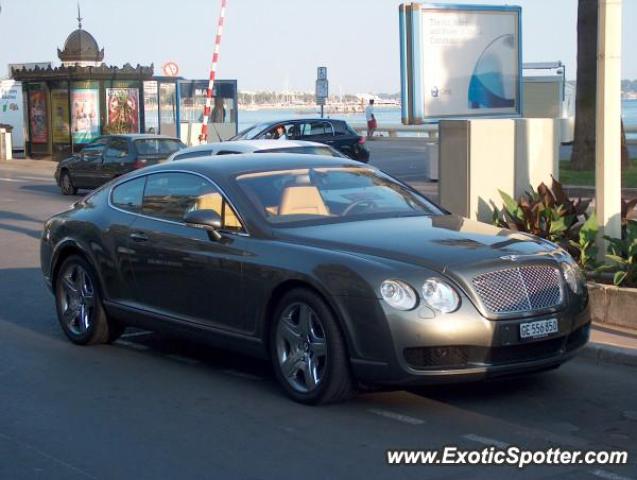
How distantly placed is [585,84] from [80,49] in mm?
22946

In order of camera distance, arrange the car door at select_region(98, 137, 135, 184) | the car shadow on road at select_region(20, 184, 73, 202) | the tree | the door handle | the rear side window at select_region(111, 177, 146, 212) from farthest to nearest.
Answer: the car shadow on road at select_region(20, 184, 73, 202), the car door at select_region(98, 137, 135, 184), the tree, the rear side window at select_region(111, 177, 146, 212), the door handle

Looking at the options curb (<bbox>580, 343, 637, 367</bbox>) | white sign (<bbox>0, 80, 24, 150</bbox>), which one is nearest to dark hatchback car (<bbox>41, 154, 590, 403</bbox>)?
curb (<bbox>580, 343, 637, 367</bbox>)

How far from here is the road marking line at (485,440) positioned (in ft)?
20.4

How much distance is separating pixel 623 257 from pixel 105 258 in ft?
14.9

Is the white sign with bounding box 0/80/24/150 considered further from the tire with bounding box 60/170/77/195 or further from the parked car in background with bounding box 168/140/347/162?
the parked car in background with bounding box 168/140/347/162

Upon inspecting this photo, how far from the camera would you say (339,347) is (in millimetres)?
6836

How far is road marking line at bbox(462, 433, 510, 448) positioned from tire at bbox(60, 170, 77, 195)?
20.6m

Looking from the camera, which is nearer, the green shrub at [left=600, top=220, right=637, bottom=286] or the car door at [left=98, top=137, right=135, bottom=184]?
the green shrub at [left=600, top=220, right=637, bottom=286]

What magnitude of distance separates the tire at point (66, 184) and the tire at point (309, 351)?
63.4ft

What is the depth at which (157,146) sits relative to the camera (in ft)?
82.7

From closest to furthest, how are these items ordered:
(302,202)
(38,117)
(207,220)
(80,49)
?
(207,220), (302,202), (38,117), (80,49)

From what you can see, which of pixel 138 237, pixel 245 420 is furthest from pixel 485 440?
pixel 138 237

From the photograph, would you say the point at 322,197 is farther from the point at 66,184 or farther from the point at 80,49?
the point at 80,49

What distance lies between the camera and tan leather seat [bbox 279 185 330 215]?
7.84 metres
